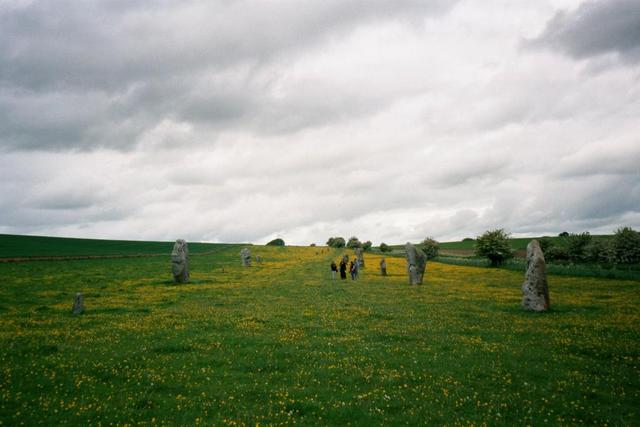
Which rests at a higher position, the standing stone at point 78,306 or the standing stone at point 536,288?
the standing stone at point 536,288

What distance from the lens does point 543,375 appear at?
38.9 feet

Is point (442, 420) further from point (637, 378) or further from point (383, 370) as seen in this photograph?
point (637, 378)

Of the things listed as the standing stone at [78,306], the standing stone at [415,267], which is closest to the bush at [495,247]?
the standing stone at [415,267]

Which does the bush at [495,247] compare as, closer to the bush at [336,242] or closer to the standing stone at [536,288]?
the standing stone at [536,288]

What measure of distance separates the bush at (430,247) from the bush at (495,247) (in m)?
30.4

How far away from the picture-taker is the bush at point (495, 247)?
7262 cm

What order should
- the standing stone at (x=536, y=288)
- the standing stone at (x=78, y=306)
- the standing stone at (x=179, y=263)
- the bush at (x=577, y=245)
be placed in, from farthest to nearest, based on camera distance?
the bush at (x=577, y=245), the standing stone at (x=179, y=263), the standing stone at (x=536, y=288), the standing stone at (x=78, y=306)

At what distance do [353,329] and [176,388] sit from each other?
9263 mm

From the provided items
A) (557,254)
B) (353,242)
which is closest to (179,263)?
(557,254)

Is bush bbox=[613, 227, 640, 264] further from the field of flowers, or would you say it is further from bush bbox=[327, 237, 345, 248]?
bush bbox=[327, 237, 345, 248]

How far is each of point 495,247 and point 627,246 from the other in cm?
2402

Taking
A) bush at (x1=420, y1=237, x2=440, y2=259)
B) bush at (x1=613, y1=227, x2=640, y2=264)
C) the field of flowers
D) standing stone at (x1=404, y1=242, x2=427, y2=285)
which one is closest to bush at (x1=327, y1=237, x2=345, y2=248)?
bush at (x1=420, y1=237, x2=440, y2=259)

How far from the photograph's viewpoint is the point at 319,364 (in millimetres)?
12898

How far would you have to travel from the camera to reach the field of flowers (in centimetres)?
932
